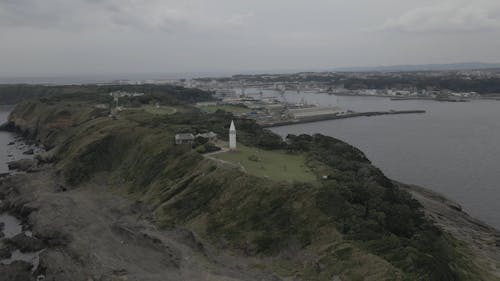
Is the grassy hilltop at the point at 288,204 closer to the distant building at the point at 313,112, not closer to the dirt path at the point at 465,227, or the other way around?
the dirt path at the point at 465,227

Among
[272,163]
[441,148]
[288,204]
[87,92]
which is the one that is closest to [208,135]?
[272,163]

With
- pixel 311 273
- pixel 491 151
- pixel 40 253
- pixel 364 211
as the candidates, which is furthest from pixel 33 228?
pixel 491 151

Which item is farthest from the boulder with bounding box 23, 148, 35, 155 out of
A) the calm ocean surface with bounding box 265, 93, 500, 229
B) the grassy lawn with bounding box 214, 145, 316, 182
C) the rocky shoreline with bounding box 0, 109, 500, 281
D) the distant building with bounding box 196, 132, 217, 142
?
the calm ocean surface with bounding box 265, 93, 500, 229

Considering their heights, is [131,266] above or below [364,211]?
below

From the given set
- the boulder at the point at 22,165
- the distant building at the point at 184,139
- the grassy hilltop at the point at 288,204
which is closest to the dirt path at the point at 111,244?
the grassy hilltop at the point at 288,204

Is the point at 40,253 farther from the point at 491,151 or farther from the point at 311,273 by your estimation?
the point at 491,151
